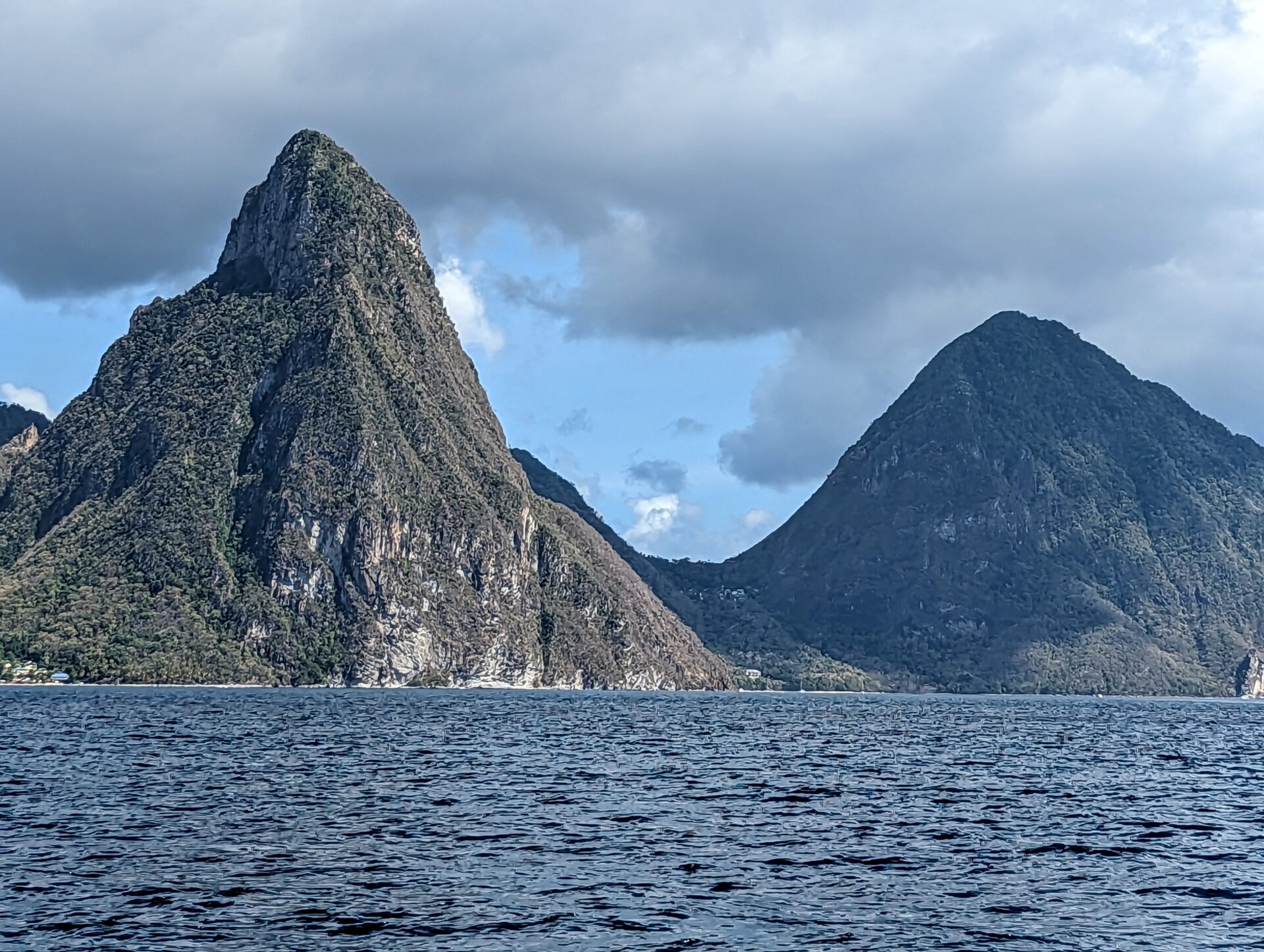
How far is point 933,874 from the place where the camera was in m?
51.1

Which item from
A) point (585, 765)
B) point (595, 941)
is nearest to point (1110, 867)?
point (595, 941)

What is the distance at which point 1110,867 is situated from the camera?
176ft

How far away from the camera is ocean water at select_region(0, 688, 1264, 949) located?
41.2 metres

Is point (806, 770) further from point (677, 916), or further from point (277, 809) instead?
point (677, 916)

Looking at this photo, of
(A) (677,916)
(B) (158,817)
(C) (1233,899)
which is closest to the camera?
(A) (677,916)

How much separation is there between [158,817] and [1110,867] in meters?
38.9

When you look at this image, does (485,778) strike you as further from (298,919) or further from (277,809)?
(298,919)

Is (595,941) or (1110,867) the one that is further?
(1110,867)

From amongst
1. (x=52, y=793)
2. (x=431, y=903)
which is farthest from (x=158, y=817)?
(x=431, y=903)

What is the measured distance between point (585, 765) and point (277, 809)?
1267 inches

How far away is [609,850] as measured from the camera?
55.1 m

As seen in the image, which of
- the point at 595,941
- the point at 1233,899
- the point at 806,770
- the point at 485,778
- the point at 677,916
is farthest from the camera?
the point at 806,770

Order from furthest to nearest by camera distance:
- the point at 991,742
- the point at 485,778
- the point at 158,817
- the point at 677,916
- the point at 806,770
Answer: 1. the point at 991,742
2. the point at 806,770
3. the point at 485,778
4. the point at 158,817
5. the point at 677,916

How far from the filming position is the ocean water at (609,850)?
4122cm
